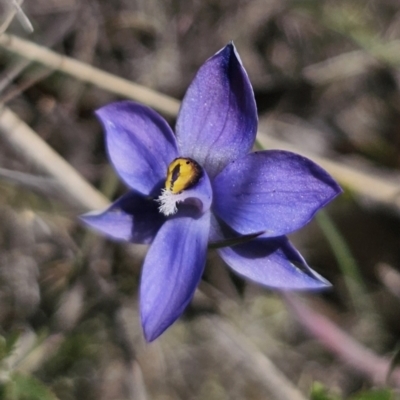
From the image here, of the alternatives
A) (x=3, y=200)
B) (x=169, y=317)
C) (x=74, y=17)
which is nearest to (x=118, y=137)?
(x=169, y=317)

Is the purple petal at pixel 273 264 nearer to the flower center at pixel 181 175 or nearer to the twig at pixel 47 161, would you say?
the flower center at pixel 181 175

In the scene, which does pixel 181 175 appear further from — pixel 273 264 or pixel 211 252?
pixel 211 252

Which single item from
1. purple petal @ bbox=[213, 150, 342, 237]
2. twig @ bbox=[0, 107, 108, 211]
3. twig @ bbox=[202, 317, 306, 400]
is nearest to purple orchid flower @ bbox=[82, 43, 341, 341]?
purple petal @ bbox=[213, 150, 342, 237]

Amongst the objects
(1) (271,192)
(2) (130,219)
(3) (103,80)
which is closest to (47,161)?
(3) (103,80)

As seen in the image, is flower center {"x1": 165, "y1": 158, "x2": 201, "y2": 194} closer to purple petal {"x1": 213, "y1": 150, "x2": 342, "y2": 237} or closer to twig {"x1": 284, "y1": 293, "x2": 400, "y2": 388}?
purple petal {"x1": 213, "y1": 150, "x2": 342, "y2": 237}

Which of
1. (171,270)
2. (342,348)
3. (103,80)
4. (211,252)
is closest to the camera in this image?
(171,270)

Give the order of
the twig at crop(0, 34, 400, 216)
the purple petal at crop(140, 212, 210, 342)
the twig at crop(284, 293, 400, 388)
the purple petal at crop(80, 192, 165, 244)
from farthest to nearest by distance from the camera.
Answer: the twig at crop(0, 34, 400, 216), the twig at crop(284, 293, 400, 388), the purple petal at crop(80, 192, 165, 244), the purple petal at crop(140, 212, 210, 342)

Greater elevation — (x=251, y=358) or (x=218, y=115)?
(x=218, y=115)
